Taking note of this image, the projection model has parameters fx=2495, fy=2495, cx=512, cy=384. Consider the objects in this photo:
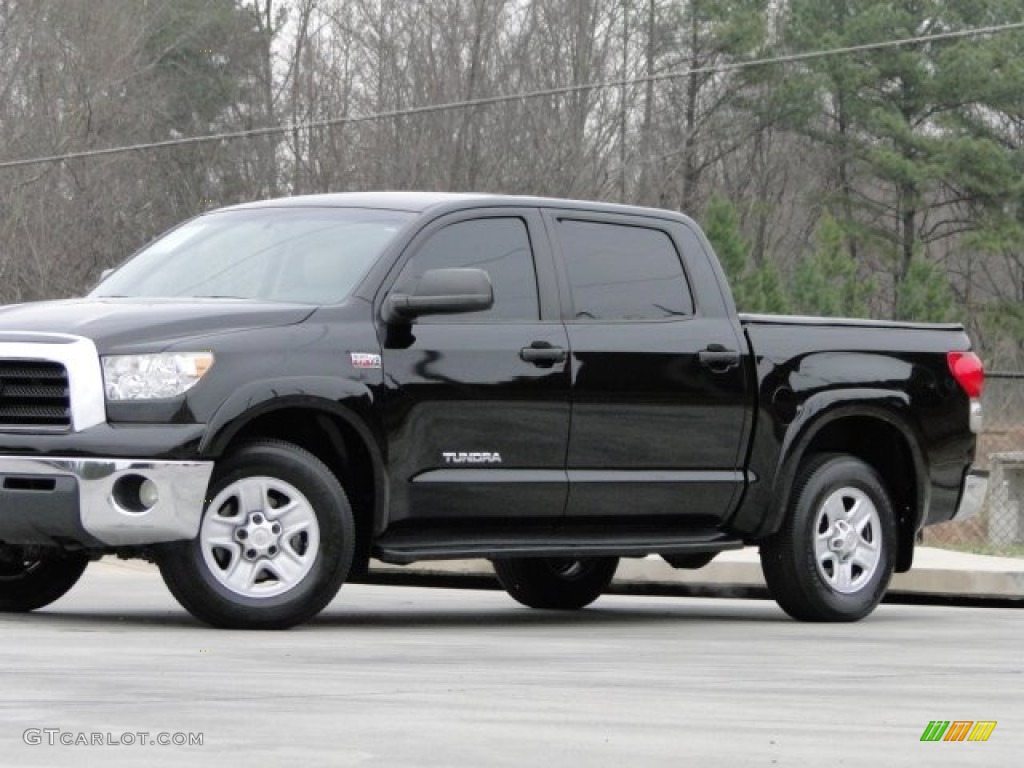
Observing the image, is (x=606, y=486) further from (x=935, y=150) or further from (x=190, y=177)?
(x=935, y=150)

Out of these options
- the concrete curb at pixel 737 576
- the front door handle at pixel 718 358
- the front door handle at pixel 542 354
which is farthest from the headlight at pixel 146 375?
the concrete curb at pixel 737 576

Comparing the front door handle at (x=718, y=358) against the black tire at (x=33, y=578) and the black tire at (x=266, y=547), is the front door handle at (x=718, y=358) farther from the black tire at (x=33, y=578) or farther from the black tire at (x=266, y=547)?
the black tire at (x=33, y=578)

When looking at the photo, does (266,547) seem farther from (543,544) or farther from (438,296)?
(543,544)

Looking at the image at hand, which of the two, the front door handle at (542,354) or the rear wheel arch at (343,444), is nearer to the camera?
the rear wheel arch at (343,444)

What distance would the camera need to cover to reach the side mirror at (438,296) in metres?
10.9

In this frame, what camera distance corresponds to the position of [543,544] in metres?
11.5

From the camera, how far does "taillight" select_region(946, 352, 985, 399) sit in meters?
13.1

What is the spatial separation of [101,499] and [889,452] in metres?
4.75

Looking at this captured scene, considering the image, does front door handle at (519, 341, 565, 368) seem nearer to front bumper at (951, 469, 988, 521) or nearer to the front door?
the front door

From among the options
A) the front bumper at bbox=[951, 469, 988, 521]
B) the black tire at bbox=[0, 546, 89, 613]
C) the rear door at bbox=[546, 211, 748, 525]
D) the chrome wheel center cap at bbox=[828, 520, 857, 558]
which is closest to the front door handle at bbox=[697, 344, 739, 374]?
the rear door at bbox=[546, 211, 748, 525]

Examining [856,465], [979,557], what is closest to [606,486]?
[856,465]

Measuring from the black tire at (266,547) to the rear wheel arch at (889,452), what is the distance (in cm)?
289

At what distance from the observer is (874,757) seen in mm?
6598

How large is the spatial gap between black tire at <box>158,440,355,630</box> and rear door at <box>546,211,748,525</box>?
1328mm
